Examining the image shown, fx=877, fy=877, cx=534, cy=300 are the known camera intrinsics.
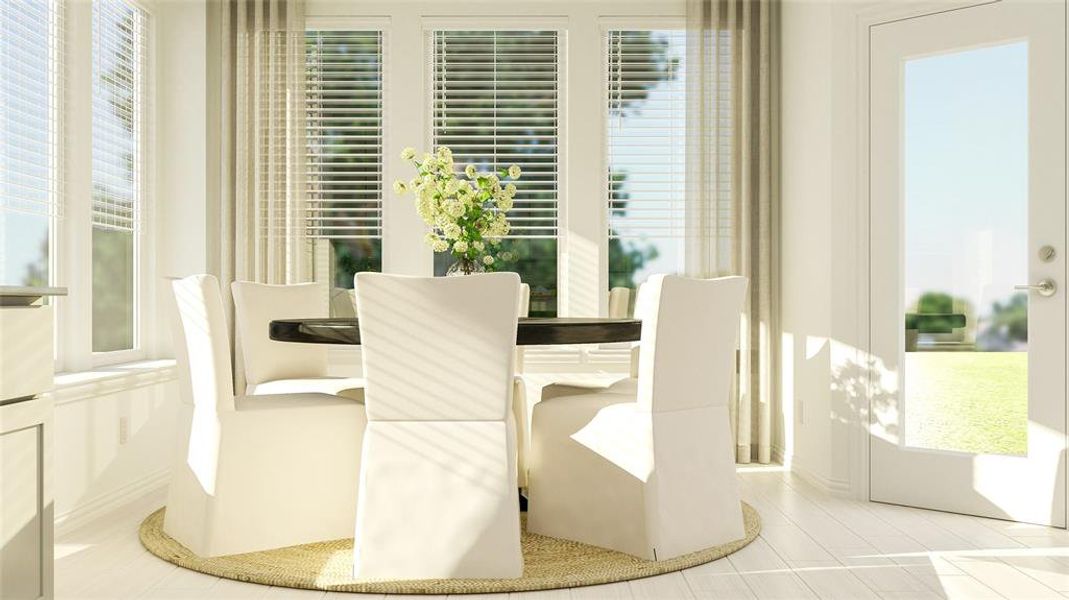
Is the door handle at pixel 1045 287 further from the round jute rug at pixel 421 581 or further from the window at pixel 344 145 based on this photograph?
the window at pixel 344 145

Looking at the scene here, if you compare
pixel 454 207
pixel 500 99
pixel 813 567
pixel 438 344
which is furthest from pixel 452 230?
pixel 500 99

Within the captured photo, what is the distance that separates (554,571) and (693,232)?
2.54 meters

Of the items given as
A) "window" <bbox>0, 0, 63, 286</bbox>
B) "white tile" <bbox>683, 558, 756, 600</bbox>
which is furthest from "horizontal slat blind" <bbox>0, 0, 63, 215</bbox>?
"white tile" <bbox>683, 558, 756, 600</bbox>

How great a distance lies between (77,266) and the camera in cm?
390

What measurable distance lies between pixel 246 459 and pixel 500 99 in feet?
8.92

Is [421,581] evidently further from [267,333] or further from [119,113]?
[119,113]

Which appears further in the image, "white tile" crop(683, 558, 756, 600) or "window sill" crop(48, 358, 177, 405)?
"window sill" crop(48, 358, 177, 405)

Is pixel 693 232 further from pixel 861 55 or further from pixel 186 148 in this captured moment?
pixel 186 148

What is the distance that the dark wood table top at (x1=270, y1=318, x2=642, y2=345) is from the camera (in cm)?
290

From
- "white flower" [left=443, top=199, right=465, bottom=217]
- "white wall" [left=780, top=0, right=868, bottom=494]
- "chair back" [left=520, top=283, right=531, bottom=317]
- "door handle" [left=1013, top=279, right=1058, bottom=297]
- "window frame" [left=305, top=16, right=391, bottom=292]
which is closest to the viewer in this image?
"white flower" [left=443, top=199, right=465, bottom=217]

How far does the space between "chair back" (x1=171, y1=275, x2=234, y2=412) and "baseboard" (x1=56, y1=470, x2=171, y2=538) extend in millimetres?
809

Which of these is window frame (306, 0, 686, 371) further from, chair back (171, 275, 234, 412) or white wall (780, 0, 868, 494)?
chair back (171, 275, 234, 412)

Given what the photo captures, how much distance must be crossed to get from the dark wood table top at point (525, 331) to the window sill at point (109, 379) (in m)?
0.87

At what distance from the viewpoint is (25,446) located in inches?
80.4
